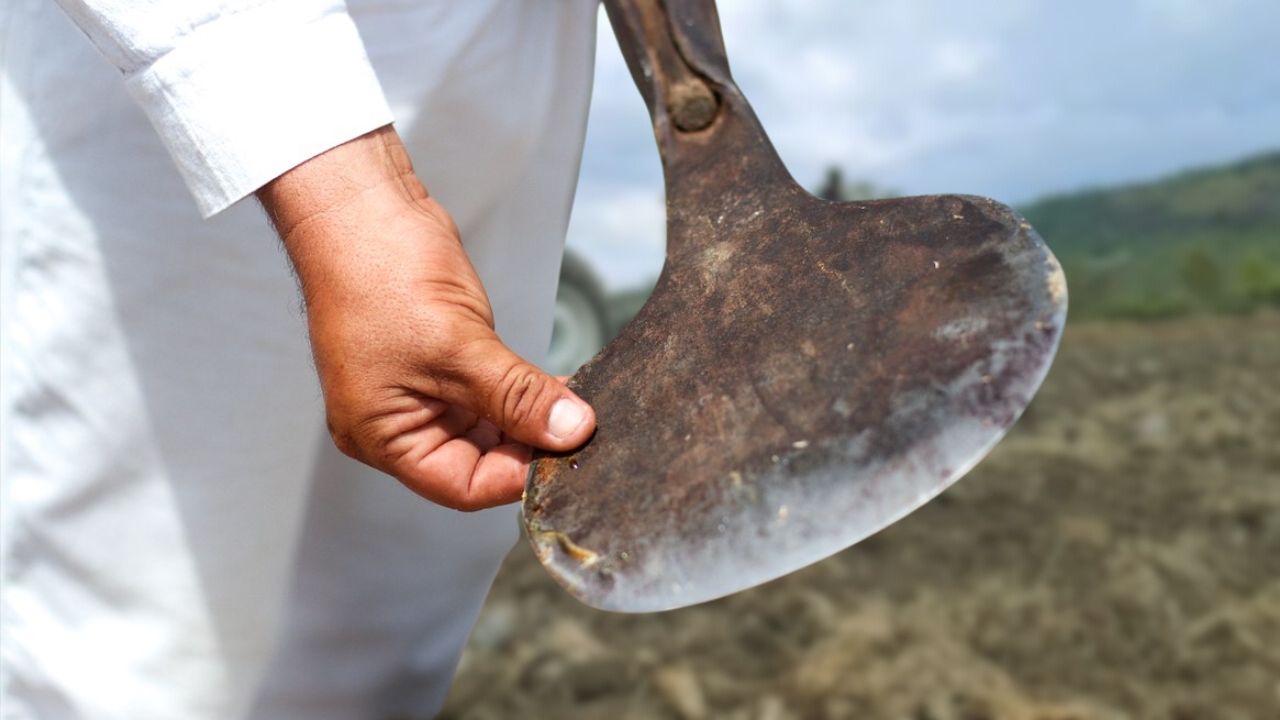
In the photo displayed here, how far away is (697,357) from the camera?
0.75 meters

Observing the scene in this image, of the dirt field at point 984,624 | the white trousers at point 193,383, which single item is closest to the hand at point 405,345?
the white trousers at point 193,383

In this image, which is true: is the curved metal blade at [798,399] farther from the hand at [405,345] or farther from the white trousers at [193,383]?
the white trousers at [193,383]

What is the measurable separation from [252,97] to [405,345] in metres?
0.22

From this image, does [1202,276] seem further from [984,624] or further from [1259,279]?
[984,624]

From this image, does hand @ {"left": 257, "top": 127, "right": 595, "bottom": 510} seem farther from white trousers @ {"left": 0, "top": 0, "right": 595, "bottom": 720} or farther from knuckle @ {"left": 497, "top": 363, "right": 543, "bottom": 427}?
white trousers @ {"left": 0, "top": 0, "right": 595, "bottom": 720}

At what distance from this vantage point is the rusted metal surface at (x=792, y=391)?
2.07 feet

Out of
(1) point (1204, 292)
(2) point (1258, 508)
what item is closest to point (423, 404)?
(2) point (1258, 508)

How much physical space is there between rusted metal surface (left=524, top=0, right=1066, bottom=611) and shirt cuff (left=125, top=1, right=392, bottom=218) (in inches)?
10.2

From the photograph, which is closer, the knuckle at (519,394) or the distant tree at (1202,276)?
the knuckle at (519,394)

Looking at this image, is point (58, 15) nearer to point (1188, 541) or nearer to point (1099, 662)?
point (1099, 662)

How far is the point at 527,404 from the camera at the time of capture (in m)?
0.71

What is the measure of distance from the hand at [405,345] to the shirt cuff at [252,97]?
17 mm

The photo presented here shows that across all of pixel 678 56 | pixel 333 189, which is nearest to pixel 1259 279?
pixel 678 56

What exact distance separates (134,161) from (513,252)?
0.38 metres
